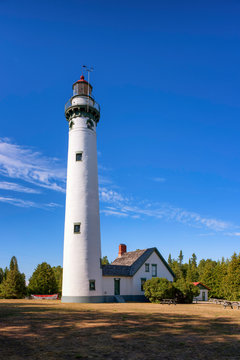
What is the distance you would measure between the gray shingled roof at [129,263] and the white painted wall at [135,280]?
0.45 metres

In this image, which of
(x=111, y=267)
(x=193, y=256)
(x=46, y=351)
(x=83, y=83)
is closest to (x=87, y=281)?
(x=111, y=267)


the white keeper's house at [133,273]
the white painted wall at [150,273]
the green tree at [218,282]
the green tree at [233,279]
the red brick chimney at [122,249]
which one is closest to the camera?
the white keeper's house at [133,273]

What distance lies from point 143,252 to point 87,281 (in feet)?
35.2

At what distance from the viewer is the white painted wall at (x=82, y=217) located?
26750 mm

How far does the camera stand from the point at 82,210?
1101 inches

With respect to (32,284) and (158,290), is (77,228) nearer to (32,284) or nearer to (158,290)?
(158,290)

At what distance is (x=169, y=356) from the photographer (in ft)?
26.2

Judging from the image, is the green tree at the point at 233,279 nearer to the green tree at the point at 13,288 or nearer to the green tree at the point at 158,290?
the green tree at the point at 158,290

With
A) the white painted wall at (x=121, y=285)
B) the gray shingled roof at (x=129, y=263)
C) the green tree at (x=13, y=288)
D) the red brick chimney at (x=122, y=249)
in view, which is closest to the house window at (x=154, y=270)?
the gray shingled roof at (x=129, y=263)

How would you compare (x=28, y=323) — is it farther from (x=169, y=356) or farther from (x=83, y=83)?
(x=83, y=83)

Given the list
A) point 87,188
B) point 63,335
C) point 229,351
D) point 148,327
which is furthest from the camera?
point 87,188

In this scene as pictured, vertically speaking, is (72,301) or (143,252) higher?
(143,252)

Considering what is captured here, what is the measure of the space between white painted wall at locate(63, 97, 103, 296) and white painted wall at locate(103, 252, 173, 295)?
1962 millimetres

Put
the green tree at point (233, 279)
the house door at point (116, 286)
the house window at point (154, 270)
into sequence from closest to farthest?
the house door at point (116, 286) < the house window at point (154, 270) < the green tree at point (233, 279)
